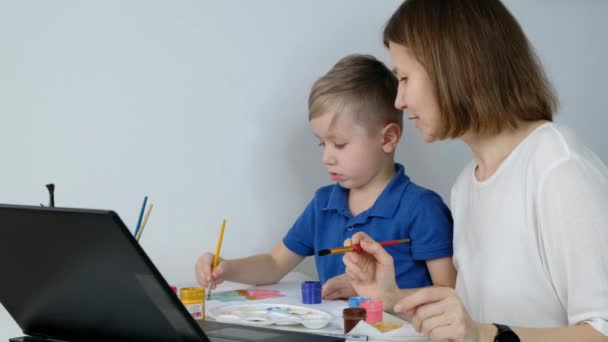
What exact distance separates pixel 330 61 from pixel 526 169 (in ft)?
2.57

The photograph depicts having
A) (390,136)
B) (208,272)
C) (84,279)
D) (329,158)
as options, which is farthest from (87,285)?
(390,136)

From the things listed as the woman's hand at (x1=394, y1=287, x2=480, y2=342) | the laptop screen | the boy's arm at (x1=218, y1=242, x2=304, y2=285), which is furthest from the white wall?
the woman's hand at (x1=394, y1=287, x2=480, y2=342)

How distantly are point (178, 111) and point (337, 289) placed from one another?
1.66ft

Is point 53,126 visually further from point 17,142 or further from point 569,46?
point 569,46

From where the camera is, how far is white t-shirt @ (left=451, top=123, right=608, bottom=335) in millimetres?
1116

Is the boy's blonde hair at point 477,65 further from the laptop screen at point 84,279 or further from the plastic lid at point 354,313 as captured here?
the laptop screen at point 84,279

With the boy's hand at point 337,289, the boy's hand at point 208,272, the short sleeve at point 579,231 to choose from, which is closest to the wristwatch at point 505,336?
the short sleeve at point 579,231

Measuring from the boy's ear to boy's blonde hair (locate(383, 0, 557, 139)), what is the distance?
1.28 ft

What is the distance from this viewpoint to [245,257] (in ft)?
5.77

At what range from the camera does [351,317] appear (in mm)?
1097

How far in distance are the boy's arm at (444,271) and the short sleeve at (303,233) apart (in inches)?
11.9

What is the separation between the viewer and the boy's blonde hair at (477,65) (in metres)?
1.26

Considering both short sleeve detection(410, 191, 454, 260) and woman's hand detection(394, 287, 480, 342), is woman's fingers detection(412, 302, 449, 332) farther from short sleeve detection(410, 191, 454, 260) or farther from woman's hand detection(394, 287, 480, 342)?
short sleeve detection(410, 191, 454, 260)

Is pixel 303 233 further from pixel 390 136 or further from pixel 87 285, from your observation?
pixel 87 285
